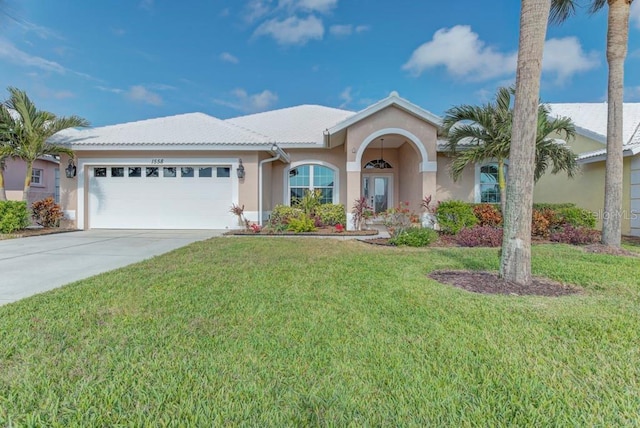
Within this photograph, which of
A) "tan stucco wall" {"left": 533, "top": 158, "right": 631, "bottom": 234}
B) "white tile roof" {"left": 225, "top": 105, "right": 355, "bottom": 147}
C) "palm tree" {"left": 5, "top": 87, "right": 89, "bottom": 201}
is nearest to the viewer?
"palm tree" {"left": 5, "top": 87, "right": 89, "bottom": 201}

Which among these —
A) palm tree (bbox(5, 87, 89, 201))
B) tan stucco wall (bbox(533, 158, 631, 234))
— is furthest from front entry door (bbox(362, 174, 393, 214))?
palm tree (bbox(5, 87, 89, 201))

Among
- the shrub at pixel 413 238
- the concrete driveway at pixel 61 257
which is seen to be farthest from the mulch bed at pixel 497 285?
the concrete driveway at pixel 61 257

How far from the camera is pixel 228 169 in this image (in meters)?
13.3

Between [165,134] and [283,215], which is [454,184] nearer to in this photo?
[283,215]

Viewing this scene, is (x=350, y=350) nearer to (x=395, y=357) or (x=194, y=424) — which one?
(x=395, y=357)

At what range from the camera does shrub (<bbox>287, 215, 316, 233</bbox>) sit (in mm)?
12086

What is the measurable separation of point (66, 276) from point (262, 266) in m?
3.34

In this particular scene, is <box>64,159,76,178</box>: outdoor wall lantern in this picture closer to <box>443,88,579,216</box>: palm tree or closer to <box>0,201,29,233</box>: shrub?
<box>0,201,29,233</box>: shrub

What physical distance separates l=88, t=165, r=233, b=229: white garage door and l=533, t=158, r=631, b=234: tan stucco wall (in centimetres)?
1411

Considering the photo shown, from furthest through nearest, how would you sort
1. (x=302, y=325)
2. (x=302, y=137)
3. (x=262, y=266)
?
(x=302, y=137)
(x=262, y=266)
(x=302, y=325)

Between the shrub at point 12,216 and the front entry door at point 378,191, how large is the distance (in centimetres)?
1339

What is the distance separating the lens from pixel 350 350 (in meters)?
2.95

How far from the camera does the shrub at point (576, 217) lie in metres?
10.9

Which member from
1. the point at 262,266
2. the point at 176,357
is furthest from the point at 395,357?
the point at 262,266
